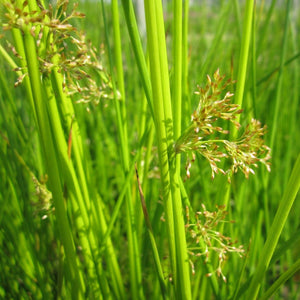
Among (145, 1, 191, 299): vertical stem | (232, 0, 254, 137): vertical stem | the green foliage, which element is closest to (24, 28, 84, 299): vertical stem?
the green foliage

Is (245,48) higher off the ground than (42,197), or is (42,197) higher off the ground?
(245,48)

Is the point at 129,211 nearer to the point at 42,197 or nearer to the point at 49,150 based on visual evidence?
the point at 42,197

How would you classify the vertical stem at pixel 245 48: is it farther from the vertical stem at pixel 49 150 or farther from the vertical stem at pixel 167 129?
the vertical stem at pixel 49 150

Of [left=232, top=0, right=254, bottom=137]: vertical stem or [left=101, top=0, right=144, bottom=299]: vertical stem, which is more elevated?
[left=232, top=0, right=254, bottom=137]: vertical stem

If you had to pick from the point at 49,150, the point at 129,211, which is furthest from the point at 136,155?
the point at 49,150

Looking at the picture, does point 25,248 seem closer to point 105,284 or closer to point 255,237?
point 105,284

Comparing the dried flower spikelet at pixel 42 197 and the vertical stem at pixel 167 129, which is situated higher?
the vertical stem at pixel 167 129

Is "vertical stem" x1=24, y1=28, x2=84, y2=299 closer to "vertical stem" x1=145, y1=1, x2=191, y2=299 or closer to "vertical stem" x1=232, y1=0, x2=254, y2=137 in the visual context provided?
"vertical stem" x1=145, y1=1, x2=191, y2=299

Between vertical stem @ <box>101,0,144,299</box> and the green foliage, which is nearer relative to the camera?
the green foliage

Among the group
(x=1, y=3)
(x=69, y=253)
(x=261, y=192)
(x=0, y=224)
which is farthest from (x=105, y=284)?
(x=1, y=3)

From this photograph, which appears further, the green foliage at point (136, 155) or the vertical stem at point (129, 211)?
the vertical stem at point (129, 211)

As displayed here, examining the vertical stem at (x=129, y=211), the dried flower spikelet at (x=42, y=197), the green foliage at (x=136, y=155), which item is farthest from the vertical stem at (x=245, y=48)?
the dried flower spikelet at (x=42, y=197)
